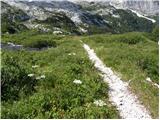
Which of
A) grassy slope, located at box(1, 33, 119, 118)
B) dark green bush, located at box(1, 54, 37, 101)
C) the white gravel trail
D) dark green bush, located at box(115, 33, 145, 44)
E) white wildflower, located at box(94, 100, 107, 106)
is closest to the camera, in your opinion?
grassy slope, located at box(1, 33, 119, 118)

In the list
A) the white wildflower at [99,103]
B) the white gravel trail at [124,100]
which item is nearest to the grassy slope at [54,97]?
the white wildflower at [99,103]

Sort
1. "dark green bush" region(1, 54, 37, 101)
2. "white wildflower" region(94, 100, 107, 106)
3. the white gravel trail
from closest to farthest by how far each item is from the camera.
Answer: the white gravel trail → "white wildflower" region(94, 100, 107, 106) → "dark green bush" region(1, 54, 37, 101)

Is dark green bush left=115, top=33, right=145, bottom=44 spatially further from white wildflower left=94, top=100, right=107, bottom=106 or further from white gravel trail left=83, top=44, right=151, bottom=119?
white wildflower left=94, top=100, right=107, bottom=106

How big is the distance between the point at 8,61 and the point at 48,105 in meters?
6.88

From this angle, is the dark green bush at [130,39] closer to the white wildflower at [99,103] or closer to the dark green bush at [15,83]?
the dark green bush at [15,83]

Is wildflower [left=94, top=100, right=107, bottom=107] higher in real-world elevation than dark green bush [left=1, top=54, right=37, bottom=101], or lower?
higher

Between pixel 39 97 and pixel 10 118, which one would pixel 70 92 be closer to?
pixel 39 97

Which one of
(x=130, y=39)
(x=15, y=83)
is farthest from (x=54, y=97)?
(x=130, y=39)

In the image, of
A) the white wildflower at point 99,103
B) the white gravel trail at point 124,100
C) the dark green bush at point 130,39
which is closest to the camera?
the white gravel trail at point 124,100

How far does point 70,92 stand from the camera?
15.3m

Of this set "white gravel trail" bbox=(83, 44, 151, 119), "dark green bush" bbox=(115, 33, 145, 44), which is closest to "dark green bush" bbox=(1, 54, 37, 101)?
"white gravel trail" bbox=(83, 44, 151, 119)

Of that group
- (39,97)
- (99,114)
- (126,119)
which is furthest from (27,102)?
(126,119)

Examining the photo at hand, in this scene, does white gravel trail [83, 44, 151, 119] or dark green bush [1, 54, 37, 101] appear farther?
dark green bush [1, 54, 37, 101]

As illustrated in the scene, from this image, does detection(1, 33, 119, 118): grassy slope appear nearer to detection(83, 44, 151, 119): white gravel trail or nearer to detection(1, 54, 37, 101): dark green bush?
detection(1, 54, 37, 101): dark green bush
